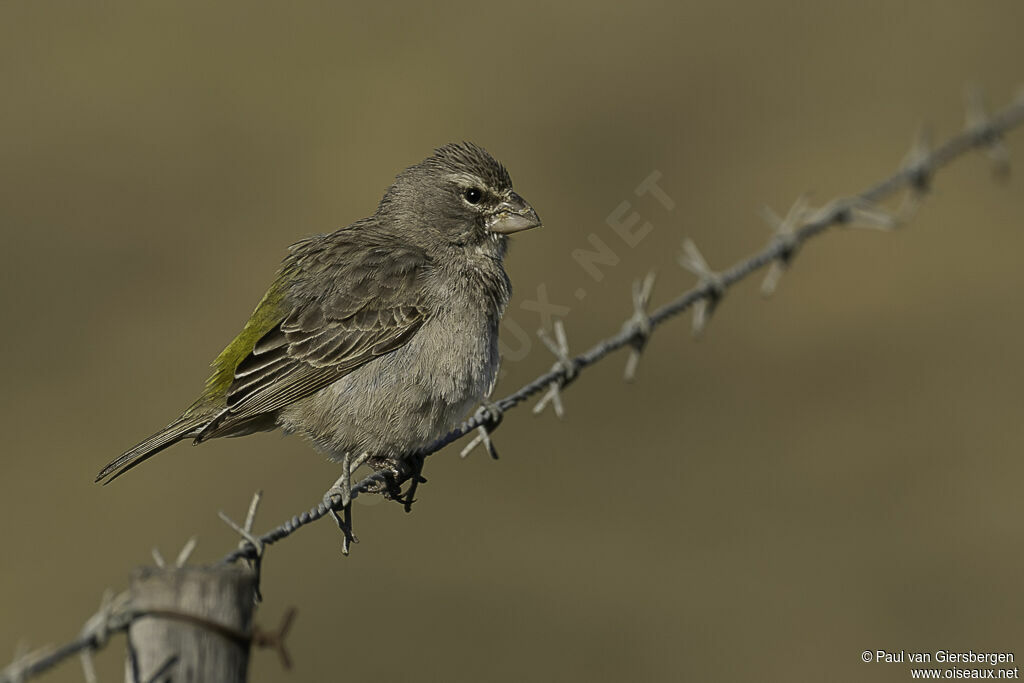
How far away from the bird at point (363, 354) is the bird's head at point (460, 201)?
0.15 meters

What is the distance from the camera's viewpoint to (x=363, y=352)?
707 centimetres

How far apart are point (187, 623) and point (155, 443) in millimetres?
3700

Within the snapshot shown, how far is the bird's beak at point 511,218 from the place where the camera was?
26.2 ft

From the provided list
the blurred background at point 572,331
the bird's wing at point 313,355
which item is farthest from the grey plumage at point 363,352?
the blurred background at point 572,331

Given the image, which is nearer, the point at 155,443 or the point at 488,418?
the point at 488,418

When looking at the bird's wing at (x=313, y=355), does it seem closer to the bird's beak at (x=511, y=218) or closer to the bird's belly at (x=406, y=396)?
the bird's belly at (x=406, y=396)

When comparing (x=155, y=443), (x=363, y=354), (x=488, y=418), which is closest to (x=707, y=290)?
(x=488, y=418)

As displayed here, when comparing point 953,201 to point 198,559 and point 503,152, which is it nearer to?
point 503,152

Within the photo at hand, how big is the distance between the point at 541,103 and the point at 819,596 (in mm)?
10747

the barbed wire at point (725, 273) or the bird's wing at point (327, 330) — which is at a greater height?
the bird's wing at point (327, 330)


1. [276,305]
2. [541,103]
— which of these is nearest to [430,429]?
[276,305]

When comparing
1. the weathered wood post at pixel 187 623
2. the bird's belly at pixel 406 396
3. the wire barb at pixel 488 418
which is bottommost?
the weathered wood post at pixel 187 623

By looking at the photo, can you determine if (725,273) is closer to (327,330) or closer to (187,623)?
(187,623)

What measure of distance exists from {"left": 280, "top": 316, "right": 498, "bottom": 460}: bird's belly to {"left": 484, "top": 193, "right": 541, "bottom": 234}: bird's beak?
98cm
